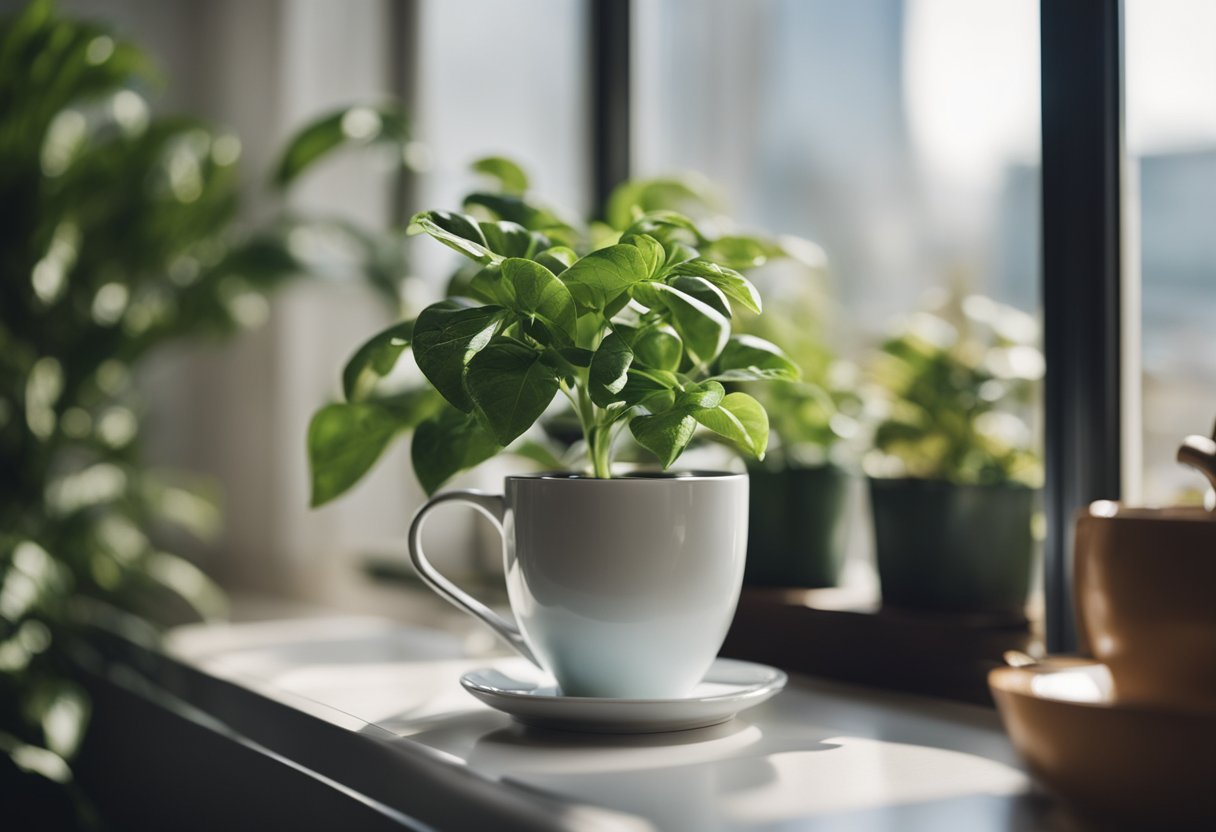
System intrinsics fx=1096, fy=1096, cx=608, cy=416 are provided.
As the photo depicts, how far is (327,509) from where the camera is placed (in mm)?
1671

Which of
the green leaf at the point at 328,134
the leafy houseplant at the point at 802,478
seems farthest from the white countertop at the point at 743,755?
the green leaf at the point at 328,134

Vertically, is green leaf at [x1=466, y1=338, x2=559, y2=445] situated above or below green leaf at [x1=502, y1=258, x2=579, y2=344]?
below

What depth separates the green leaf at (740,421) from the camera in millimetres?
611

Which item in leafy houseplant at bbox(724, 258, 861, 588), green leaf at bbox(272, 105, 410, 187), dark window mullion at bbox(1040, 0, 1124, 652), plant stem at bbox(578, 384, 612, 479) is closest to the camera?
plant stem at bbox(578, 384, 612, 479)

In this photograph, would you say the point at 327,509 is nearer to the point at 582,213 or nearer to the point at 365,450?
Answer: the point at 582,213

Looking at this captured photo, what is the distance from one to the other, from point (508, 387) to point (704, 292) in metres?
0.12

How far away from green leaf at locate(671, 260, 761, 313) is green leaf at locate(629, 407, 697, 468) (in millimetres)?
82

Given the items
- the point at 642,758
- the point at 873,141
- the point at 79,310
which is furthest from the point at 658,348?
the point at 79,310

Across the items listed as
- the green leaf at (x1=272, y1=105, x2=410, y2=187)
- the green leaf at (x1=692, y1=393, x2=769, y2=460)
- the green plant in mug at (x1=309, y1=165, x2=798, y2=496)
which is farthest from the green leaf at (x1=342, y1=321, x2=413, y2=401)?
the green leaf at (x1=272, y1=105, x2=410, y2=187)

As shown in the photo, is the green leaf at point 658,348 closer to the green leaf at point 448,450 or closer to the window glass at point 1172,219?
the green leaf at point 448,450

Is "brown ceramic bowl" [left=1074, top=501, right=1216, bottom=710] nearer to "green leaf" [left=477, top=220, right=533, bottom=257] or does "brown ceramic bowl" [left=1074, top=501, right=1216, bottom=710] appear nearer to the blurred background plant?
"green leaf" [left=477, top=220, right=533, bottom=257]

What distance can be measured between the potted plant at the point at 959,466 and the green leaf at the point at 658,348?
284 millimetres

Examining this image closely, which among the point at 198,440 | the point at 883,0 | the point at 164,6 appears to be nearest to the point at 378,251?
the point at 883,0

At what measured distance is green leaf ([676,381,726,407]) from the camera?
0.61 meters
